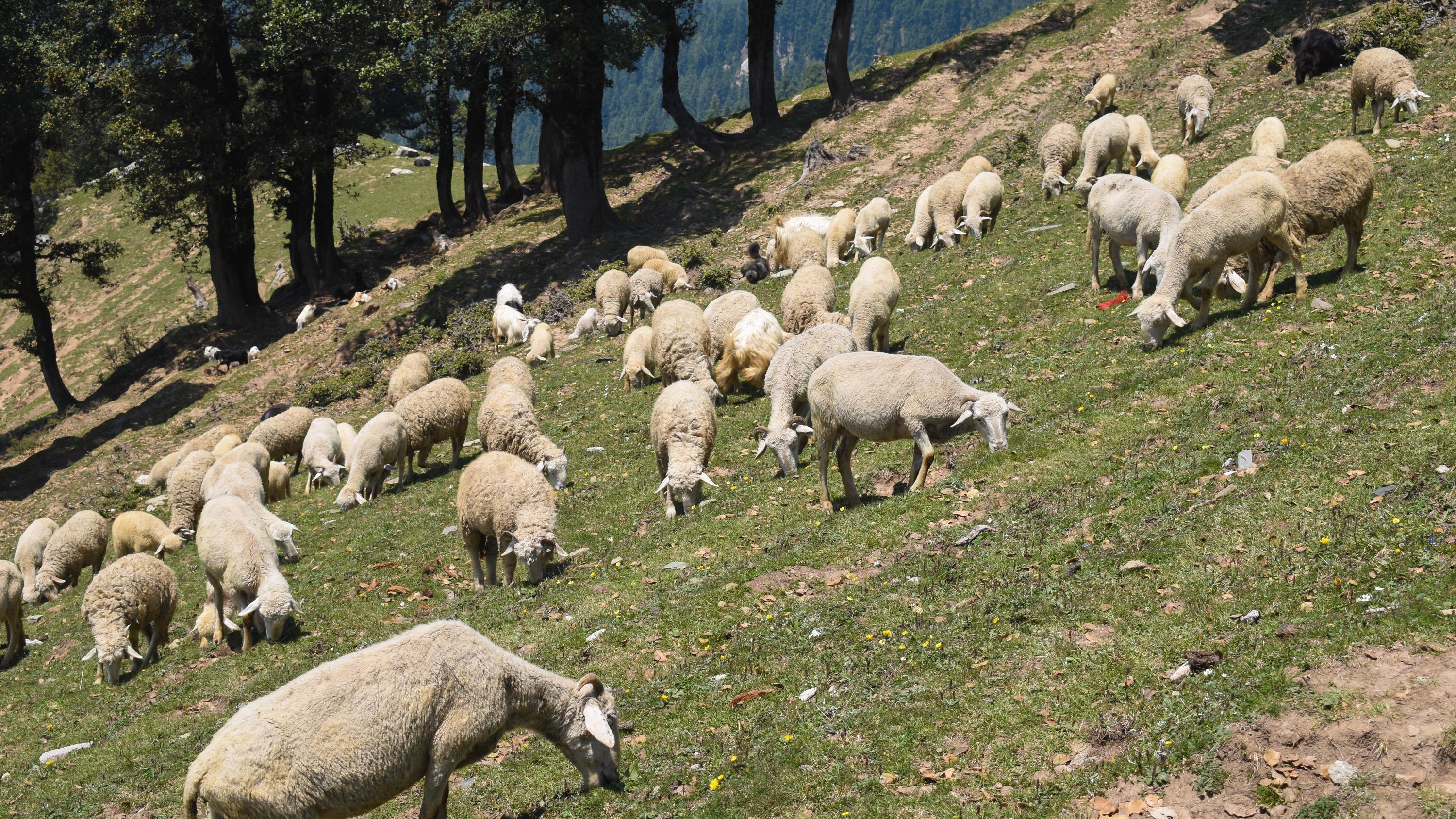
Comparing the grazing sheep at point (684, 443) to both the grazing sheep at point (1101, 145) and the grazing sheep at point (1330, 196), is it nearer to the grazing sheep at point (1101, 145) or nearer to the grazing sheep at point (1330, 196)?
the grazing sheep at point (1330, 196)

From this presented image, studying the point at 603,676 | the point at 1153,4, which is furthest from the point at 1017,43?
the point at 603,676

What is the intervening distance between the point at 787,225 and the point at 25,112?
31.3m

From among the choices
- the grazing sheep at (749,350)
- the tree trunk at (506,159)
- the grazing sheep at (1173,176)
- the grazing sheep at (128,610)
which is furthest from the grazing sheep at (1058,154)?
the tree trunk at (506,159)

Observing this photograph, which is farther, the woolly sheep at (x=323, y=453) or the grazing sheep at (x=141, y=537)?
the woolly sheep at (x=323, y=453)

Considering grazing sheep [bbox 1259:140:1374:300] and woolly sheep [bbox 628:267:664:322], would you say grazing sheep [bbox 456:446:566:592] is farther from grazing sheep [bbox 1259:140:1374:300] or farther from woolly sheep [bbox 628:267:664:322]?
woolly sheep [bbox 628:267:664:322]

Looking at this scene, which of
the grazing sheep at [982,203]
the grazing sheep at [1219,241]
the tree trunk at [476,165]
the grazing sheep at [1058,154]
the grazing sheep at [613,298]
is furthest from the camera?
the tree trunk at [476,165]

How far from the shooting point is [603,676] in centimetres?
1068

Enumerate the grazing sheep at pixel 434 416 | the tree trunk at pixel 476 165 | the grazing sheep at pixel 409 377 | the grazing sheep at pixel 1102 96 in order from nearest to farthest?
the grazing sheep at pixel 434 416 < the grazing sheep at pixel 409 377 < the grazing sheep at pixel 1102 96 < the tree trunk at pixel 476 165

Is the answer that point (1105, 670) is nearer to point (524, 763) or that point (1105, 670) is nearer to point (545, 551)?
point (524, 763)

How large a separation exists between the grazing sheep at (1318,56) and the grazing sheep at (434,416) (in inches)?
937

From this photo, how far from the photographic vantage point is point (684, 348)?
21.0m

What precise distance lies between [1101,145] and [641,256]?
51.3 feet

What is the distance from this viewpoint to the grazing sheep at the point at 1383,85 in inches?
882

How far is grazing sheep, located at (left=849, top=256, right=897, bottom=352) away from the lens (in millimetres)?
19312
